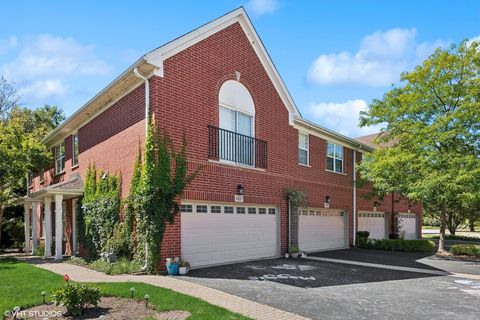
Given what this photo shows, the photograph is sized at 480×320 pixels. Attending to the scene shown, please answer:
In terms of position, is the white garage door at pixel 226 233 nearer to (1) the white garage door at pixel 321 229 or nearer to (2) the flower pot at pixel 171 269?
(2) the flower pot at pixel 171 269

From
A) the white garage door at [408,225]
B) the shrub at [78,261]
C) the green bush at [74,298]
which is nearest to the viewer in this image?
the green bush at [74,298]

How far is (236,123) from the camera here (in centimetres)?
1446

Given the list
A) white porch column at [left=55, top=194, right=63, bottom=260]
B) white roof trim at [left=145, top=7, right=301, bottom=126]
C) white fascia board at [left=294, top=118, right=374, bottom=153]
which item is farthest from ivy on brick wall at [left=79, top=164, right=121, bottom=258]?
white fascia board at [left=294, top=118, right=374, bottom=153]

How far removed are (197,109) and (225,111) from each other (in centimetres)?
157

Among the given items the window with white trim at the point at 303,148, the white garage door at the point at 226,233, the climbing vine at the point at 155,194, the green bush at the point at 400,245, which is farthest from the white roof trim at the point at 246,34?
the green bush at the point at 400,245

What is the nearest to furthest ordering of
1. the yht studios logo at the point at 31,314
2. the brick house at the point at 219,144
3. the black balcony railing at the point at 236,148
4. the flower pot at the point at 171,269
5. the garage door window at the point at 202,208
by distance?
the yht studios logo at the point at 31,314, the flower pot at the point at 171,269, the brick house at the point at 219,144, the garage door window at the point at 202,208, the black balcony railing at the point at 236,148

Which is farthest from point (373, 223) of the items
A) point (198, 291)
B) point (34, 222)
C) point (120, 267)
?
point (34, 222)

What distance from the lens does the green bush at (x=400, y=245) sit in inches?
787

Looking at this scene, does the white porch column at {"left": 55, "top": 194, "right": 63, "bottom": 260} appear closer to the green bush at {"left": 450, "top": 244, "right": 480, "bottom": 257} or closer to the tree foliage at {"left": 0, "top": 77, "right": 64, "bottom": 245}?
the tree foliage at {"left": 0, "top": 77, "right": 64, "bottom": 245}

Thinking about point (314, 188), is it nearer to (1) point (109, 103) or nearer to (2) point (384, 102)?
(2) point (384, 102)

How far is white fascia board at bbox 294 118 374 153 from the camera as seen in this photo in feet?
58.4

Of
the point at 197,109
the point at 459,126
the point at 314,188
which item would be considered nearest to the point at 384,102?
the point at 459,126

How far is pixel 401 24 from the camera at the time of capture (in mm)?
12406

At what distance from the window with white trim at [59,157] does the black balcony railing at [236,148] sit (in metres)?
9.64
